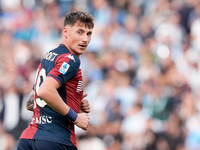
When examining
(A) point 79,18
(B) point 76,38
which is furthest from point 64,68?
(A) point 79,18

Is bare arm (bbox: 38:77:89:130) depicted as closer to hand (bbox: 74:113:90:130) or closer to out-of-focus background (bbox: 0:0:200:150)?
hand (bbox: 74:113:90:130)

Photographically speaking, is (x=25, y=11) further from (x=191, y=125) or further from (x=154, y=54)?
(x=191, y=125)

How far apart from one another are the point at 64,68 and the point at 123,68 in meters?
6.55

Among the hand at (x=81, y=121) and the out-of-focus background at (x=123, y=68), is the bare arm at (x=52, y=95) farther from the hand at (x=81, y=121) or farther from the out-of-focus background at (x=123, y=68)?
the out-of-focus background at (x=123, y=68)

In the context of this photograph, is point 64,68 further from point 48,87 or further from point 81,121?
point 81,121

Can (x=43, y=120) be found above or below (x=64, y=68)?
below

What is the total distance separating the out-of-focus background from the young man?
511 centimetres

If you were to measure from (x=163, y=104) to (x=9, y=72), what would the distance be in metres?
4.84

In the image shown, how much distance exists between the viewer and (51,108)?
3.39 m

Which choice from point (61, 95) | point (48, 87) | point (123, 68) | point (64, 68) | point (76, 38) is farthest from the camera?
point (123, 68)

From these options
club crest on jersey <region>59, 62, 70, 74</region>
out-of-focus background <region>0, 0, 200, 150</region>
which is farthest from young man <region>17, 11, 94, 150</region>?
out-of-focus background <region>0, 0, 200, 150</region>

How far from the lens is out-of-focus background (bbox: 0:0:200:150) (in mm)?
8422

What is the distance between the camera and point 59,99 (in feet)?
10.4

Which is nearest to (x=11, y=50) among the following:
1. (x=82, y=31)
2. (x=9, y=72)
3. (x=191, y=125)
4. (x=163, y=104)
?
(x=9, y=72)
